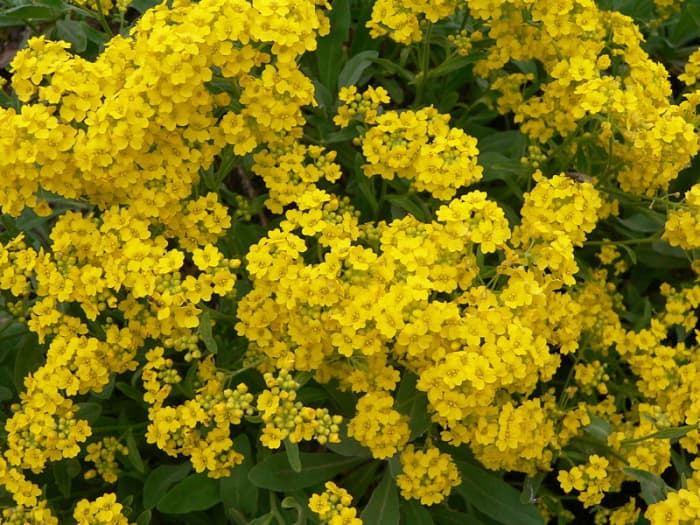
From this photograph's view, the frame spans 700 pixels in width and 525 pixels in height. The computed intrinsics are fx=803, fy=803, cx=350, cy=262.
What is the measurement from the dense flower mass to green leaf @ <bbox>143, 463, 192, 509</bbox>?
0.04 ft

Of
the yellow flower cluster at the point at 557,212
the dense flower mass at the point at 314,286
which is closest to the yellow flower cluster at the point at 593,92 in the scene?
the dense flower mass at the point at 314,286

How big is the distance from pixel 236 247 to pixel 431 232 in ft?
3.29

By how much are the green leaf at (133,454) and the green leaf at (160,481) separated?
0.11m

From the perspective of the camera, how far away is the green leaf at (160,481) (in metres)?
3.09

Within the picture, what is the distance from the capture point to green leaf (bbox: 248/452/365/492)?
2.88 m

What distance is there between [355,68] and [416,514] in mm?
2018

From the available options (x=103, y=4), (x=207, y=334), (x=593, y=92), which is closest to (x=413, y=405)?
(x=207, y=334)

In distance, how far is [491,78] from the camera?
392 centimetres

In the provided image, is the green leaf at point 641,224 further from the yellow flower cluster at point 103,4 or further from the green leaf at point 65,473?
the green leaf at point 65,473

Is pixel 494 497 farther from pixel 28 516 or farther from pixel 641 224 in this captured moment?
pixel 28 516

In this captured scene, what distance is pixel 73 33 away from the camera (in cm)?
382

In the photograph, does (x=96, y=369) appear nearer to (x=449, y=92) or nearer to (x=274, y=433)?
(x=274, y=433)

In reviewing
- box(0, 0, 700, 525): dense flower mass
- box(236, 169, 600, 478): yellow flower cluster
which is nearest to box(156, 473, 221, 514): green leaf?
box(0, 0, 700, 525): dense flower mass

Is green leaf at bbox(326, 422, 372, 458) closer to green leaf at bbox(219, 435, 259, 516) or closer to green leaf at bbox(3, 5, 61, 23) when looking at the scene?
green leaf at bbox(219, 435, 259, 516)
